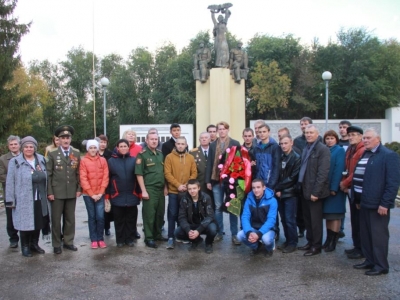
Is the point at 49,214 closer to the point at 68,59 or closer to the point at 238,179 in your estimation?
the point at 238,179

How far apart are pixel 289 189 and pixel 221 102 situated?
1260 centimetres

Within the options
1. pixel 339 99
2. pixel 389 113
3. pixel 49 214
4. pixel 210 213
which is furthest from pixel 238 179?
pixel 339 99

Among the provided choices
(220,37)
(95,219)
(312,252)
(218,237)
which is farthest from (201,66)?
(312,252)

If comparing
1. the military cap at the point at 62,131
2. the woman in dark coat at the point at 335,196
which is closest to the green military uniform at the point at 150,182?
the military cap at the point at 62,131

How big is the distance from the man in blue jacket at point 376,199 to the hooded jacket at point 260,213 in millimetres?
1102

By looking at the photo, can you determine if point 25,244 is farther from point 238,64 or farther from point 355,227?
point 238,64

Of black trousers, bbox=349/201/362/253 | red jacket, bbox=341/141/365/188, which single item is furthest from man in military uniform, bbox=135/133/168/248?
black trousers, bbox=349/201/362/253

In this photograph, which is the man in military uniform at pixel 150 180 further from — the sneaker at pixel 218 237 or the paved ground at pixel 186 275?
the sneaker at pixel 218 237

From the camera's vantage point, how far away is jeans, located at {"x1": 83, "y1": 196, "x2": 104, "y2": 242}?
576 centimetres

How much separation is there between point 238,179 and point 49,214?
275 centimetres

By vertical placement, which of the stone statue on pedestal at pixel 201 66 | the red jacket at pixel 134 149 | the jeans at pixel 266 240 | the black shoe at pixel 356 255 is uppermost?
the stone statue on pedestal at pixel 201 66

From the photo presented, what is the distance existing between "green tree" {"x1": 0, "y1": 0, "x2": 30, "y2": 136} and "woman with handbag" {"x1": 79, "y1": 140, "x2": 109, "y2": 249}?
→ 14466mm

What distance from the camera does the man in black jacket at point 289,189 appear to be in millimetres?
5520

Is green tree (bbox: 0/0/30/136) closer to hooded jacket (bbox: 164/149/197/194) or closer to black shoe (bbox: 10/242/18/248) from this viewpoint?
black shoe (bbox: 10/242/18/248)
